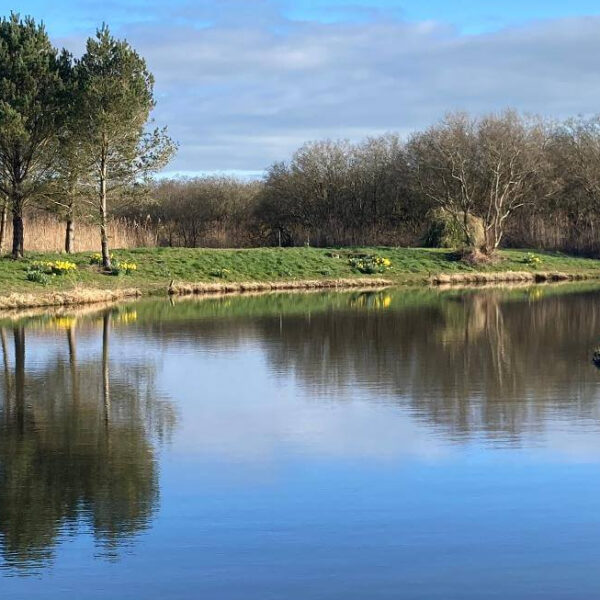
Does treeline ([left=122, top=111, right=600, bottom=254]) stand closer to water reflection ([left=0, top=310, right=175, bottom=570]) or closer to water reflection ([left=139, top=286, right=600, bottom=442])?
water reflection ([left=139, top=286, right=600, bottom=442])

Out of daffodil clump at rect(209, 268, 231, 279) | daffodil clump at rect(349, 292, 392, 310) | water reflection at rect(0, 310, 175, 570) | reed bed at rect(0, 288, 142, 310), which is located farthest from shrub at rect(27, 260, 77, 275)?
water reflection at rect(0, 310, 175, 570)

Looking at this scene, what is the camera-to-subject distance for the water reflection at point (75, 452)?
10.1 metres

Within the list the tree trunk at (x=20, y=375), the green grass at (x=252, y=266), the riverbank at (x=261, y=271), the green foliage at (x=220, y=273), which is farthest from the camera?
the green foliage at (x=220, y=273)

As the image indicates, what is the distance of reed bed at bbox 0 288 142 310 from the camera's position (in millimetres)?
36750

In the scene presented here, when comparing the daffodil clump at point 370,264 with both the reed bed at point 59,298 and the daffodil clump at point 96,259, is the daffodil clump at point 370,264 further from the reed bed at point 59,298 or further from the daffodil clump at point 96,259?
the reed bed at point 59,298

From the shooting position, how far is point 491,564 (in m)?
8.88

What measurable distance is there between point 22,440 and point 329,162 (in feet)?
196

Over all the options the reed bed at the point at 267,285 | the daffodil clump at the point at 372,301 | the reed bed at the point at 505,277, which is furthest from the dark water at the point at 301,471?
the reed bed at the point at 505,277

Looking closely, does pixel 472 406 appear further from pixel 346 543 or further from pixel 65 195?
pixel 65 195

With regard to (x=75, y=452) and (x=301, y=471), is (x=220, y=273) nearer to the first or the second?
(x=75, y=452)

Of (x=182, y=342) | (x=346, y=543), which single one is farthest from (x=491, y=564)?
(x=182, y=342)

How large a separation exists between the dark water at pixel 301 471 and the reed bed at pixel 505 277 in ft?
88.9

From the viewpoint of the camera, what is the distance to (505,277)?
53625 mm

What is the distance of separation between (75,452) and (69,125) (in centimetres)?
3090
